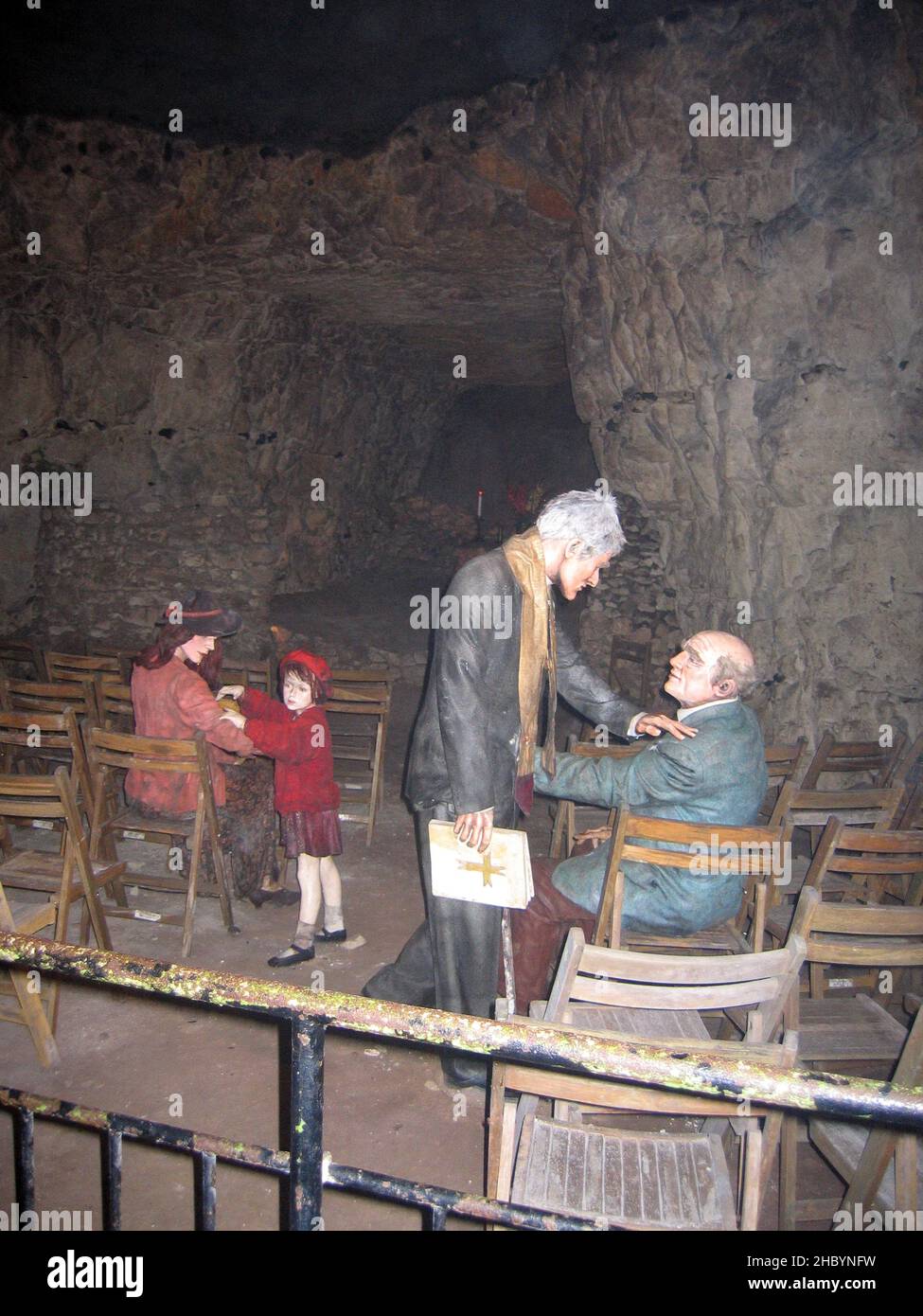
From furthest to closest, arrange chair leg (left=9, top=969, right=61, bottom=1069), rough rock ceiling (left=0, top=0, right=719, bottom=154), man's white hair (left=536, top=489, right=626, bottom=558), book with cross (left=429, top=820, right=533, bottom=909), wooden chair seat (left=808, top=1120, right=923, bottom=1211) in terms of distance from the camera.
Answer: rough rock ceiling (left=0, top=0, right=719, bottom=154) < chair leg (left=9, top=969, right=61, bottom=1069) < man's white hair (left=536, top=489, right=626, bottom=558) < book with cross (left=429, top=820, right=533, bottom=909) < wooden chair seat (left=808, top=1120, right=923, bottom=1211)

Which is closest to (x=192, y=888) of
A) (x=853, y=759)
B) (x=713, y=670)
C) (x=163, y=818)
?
(x=163, y=818)

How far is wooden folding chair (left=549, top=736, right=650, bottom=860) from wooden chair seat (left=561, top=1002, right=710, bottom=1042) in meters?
1.26

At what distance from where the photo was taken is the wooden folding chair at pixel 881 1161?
1907 mm

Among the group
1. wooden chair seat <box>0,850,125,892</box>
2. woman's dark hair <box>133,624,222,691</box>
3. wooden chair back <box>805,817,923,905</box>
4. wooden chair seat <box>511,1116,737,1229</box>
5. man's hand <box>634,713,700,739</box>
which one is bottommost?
wooden chair seat <box>511,1116,737,1229</box>

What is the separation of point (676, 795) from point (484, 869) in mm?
757

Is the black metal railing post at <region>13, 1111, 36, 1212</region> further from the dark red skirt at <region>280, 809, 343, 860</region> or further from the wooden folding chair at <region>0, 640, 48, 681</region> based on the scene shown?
the wooden folding chair at <region>0, 640, 48, 681</region>

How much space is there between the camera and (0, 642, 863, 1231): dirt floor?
2.34m

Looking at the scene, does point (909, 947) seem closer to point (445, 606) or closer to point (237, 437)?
point (445, 606)

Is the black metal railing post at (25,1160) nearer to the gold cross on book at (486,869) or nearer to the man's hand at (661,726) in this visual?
the gold cross on book at (486,869)

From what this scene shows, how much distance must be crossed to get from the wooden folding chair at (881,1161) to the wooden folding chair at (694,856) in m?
0.73

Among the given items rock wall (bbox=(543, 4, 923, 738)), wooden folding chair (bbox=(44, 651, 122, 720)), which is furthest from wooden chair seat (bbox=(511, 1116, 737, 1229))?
wooden folding chair (bbox=(44, 651, 122, 720))

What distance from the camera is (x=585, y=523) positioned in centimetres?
266

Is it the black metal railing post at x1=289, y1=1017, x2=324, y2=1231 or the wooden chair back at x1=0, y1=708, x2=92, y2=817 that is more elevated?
the wooden chair back at x1=0, y1=708, x2=92, y2=817

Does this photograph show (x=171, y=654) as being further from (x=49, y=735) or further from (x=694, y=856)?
Result: (x=694, y=856)
